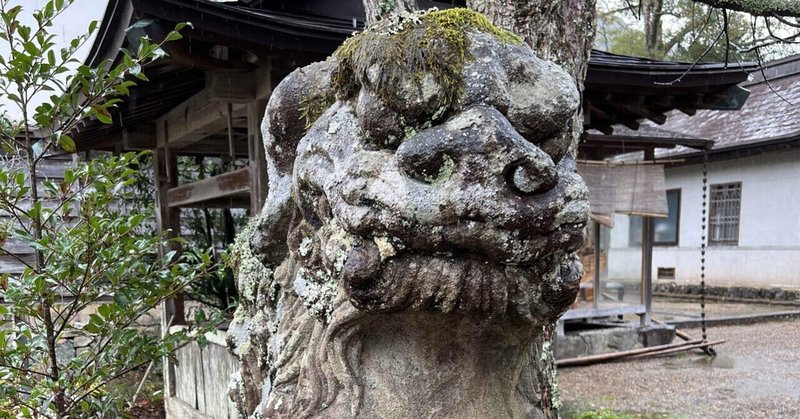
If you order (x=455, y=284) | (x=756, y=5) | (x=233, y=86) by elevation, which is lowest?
(x=455, y=284)

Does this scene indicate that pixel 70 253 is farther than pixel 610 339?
No

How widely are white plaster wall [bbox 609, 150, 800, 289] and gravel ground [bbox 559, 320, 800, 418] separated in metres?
3.75

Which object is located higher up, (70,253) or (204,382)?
(70,253)

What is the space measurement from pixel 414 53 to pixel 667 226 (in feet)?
44.9

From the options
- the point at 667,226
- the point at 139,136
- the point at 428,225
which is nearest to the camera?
the point at 428,225

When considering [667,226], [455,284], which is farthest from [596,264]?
[667,226]

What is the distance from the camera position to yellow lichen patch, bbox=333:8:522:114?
101 cm

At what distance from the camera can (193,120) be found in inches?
160

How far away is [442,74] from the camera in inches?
39.9

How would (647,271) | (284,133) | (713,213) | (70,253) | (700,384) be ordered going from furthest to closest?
(713,213), (647,271), (700,384), (70,253), (284,133)

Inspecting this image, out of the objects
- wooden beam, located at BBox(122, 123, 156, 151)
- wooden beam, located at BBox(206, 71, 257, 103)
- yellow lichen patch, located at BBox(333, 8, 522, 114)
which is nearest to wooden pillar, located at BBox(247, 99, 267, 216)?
wooden beam, located at BBox(206, 71, 257, 103)

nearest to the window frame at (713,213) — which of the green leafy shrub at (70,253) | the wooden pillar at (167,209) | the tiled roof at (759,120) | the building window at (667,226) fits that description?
the building window at (667,226)

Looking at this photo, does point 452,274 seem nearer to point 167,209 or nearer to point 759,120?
point 167,209

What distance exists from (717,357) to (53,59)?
283 inches
